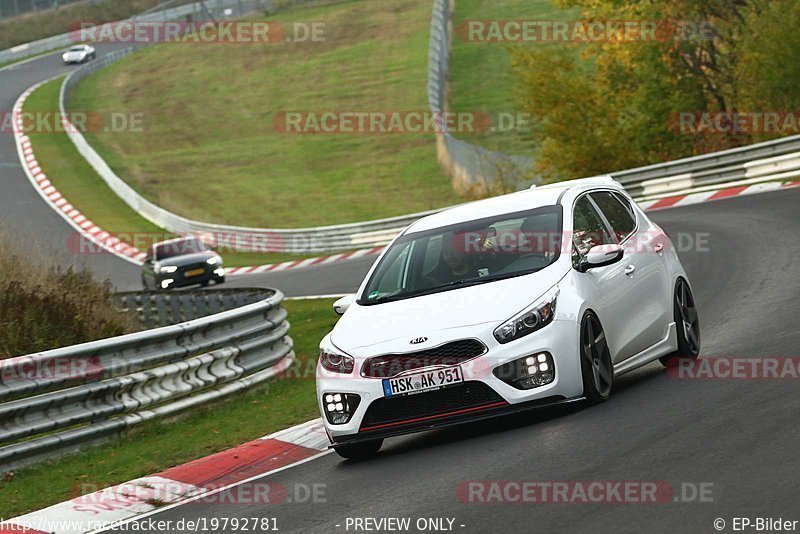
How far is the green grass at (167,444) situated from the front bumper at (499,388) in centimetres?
202

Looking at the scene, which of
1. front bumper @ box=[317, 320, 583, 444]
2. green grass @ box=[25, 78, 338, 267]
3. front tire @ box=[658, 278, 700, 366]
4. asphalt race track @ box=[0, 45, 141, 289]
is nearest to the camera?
front bumper @ box=[317, 320, 583, 444]

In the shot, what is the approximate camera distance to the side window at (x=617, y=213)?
10750 millimetres

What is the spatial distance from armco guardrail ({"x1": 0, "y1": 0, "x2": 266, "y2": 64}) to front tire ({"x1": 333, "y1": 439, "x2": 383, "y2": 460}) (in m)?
75.2

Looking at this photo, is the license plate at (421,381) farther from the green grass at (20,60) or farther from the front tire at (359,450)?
the green grass at (20,60)

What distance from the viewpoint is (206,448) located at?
35.1ft

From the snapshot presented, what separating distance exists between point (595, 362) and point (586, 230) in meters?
1.43

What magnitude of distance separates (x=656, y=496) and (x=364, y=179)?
42893 mm

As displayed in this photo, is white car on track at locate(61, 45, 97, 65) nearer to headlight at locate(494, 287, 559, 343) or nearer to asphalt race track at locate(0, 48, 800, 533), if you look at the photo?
asphalt race track at locate(0, 48, 800, 533)

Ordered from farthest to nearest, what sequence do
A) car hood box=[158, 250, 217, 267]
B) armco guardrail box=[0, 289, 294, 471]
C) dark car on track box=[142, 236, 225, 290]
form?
car hood box=[158, 250, 217, 267], dark car on track box=[142, 236, 225, 290], armco guardrail box=[0, 289, 294, 471]

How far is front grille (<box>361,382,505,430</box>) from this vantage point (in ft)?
28.5

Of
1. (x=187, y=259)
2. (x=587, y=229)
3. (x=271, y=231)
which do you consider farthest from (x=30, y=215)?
(x=587, y=229)

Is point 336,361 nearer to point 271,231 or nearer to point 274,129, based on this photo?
point 271,231

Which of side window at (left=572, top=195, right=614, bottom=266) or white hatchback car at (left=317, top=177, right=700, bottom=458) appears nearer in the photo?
white hatchback car at (left=317, top=177, right=700, bottom=458)

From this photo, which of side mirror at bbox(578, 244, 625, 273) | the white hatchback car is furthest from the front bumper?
side mirror at bbox(578, 244, 625, 273)
